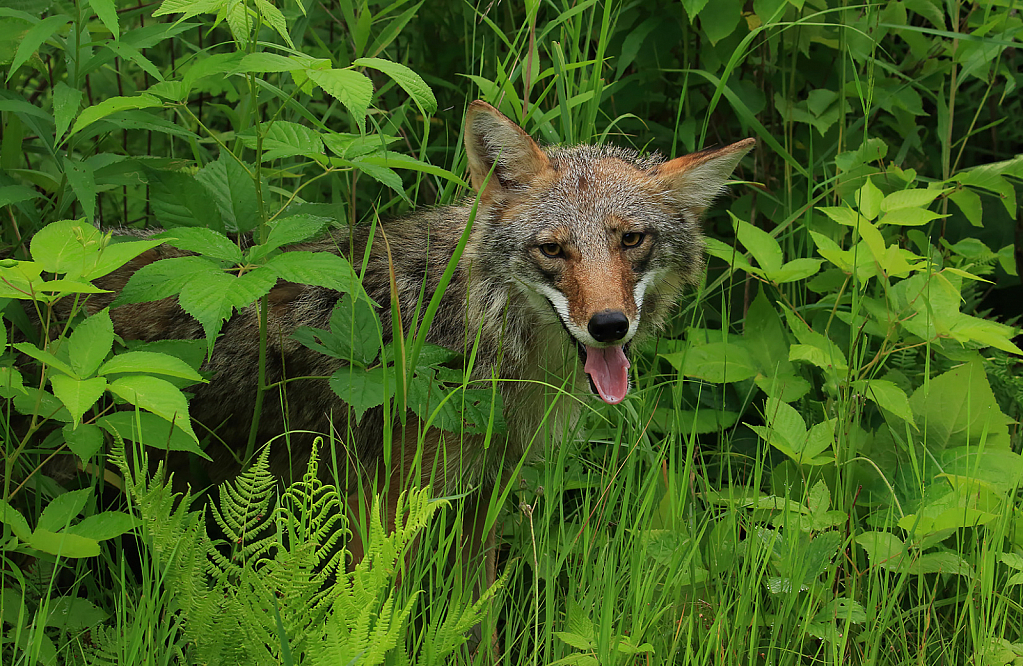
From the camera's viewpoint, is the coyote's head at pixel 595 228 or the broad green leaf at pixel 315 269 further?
the coyote's head at pixel 595 228

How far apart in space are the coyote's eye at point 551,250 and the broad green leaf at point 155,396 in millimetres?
1491

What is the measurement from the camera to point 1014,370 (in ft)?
15.8

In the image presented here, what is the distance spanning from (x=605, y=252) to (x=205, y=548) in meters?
1.71

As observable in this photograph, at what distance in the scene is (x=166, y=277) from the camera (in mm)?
2783

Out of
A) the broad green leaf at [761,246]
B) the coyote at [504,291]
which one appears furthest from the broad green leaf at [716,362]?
the broad green leaf at [761,246]

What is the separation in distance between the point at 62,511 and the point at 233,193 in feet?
3.73

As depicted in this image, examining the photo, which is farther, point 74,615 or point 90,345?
point 74,615

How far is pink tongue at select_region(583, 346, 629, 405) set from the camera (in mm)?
3189

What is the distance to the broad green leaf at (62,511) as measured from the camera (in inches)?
100

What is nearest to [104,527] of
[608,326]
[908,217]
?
[608,326]

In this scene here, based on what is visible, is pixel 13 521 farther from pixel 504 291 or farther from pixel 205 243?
pixel 504 291

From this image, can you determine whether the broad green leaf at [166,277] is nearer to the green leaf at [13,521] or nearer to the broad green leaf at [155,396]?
the broad green leaf at [155,396]

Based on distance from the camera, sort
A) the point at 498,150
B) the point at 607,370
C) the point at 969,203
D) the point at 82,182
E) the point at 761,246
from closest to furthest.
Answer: the point at 82,182, the point at 607,370, the point at 498,150, the point at 761,246, the point at 969,203

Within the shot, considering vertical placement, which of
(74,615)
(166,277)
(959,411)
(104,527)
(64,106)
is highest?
(64,106)
